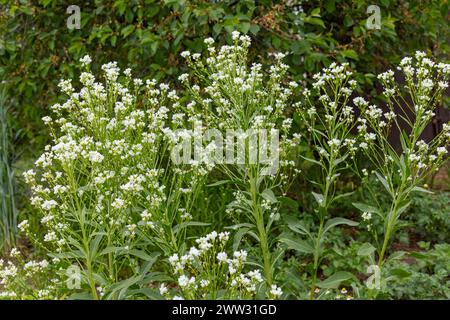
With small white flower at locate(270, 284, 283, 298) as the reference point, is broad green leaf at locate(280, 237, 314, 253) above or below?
above

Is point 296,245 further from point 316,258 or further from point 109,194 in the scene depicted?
point 109,194

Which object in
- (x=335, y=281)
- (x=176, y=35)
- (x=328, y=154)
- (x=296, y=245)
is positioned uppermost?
(x=176, y=35)

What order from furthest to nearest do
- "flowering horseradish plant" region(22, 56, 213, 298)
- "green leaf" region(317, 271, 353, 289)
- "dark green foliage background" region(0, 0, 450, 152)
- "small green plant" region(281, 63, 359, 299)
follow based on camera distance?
"dark green foliage background" region(0, 0, 450, 152) → "small green plant" region(281, 63, 359, 299) → "green leaf" region(317, 271, 353, 289) → "flowering horseradish plant" region(22, 56, 213, 298)

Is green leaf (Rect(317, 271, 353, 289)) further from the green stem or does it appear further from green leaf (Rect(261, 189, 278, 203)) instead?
Result: green leaf (Rect(261, 189, 278, 203))

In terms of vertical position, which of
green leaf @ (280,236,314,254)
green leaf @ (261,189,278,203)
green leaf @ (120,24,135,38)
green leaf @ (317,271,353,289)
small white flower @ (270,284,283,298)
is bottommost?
green leaf @ (317,271,353,289)

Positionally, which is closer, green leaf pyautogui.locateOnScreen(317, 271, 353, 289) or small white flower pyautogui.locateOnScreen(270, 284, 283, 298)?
small white flower pyautogui.locateOnScreen(270, 284, 283, 298)

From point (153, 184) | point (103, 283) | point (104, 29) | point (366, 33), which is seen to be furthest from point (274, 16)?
point (103, 283)

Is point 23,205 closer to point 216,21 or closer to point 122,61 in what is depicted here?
point 122,61

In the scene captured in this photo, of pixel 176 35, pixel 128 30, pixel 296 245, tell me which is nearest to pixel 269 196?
pixel 296 245

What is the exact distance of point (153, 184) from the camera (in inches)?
113

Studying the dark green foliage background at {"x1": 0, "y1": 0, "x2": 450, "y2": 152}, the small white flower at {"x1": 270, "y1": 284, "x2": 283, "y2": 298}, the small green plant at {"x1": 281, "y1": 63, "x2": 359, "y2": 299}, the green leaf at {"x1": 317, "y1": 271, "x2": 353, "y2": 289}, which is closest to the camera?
the small white flower at {"x1": 270, "y1": 284, "x2": 283, "y2": 298}

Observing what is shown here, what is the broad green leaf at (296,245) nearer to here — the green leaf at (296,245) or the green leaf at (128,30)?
the green leaf at (296,245)

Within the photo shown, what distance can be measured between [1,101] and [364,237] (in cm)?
295

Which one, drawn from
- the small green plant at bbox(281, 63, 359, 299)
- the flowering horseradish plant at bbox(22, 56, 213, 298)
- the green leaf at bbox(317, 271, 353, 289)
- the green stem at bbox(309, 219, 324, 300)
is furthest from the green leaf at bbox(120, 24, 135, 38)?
the green leaf at bbox(317, 271, 353, 289)
